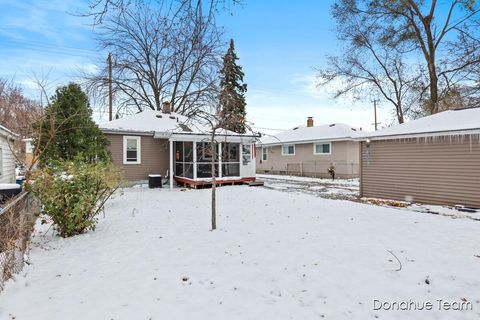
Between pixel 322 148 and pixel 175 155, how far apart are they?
1234cm

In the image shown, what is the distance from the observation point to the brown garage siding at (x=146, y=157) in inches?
592

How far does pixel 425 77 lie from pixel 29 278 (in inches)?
880

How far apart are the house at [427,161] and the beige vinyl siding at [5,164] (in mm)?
15229

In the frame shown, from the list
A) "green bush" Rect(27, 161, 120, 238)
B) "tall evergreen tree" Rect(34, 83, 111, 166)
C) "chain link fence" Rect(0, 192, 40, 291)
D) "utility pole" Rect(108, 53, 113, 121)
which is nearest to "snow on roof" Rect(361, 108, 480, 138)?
"green bush" Rect(27, 161, 120, 238)

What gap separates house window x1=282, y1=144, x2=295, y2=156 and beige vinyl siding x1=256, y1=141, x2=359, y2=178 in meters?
0.27

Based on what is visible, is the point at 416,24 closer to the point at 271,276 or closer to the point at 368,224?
the point at 368,224

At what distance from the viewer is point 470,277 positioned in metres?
3.93

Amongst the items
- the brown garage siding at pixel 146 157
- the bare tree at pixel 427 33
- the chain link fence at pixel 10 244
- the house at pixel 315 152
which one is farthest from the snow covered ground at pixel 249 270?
the house at pixel 315 152

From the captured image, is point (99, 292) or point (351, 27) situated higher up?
point (351, 27)

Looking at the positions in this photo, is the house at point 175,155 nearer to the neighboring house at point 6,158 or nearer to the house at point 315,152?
the neighboring house at point 6,158

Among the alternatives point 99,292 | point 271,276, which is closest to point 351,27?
point 271,276

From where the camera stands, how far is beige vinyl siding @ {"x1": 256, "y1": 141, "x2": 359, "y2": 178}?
21.4 m

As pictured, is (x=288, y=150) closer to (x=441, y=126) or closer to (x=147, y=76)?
(x=147, y=76)

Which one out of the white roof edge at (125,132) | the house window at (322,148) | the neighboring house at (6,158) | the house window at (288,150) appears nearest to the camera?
the neighboring house at (6,158)
